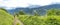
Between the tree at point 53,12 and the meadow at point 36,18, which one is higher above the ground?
the tree at point 53,12

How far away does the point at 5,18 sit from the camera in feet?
11.5

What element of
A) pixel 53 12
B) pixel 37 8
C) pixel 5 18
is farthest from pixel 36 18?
pixel 5 18

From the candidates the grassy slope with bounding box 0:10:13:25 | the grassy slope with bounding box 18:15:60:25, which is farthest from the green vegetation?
the grassy slope with bounding box 0:10:13:25

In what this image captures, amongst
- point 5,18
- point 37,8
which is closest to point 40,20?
point 37,8

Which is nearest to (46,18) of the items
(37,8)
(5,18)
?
(37,8)

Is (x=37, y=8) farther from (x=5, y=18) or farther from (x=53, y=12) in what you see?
(x=5, y=18)

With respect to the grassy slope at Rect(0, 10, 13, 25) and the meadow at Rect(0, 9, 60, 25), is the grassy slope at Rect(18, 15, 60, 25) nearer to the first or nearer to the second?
the meadow at Rect(0, 9, 60, 25)

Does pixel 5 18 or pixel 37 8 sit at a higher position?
pixel 37 8

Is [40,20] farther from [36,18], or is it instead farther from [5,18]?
[5,18]

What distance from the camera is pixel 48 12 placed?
3.46 m

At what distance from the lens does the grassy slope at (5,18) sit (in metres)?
3.43

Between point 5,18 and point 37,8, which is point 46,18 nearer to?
point 37,8

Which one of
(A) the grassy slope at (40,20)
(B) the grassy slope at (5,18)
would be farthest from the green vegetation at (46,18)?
(B) the grassy slope at (5,18)

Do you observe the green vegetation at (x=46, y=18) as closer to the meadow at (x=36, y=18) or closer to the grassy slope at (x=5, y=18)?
the meadow at (x=36, y=18)
